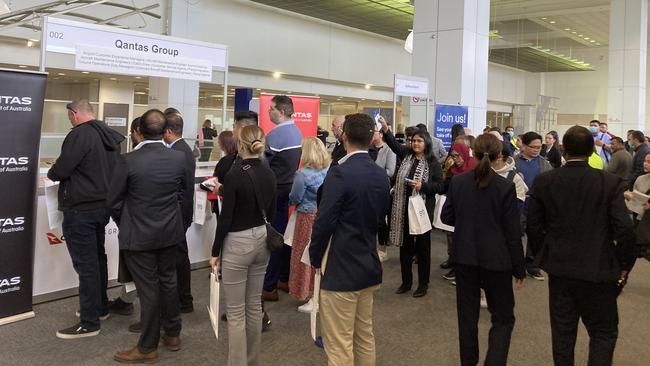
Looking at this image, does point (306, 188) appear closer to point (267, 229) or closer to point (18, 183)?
point (267, 229)

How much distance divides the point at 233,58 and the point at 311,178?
10222 millimetres

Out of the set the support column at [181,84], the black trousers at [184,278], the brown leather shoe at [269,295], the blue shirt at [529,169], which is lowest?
the brown leather shoe at [269,295]

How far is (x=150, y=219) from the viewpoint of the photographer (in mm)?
3008

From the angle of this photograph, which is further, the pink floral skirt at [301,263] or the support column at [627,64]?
the support column at [627,64]

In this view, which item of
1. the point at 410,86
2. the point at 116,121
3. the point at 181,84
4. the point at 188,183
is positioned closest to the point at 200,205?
the point at 188,183

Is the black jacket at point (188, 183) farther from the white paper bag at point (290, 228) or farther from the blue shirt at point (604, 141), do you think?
the blue shirt at point (604, 141)

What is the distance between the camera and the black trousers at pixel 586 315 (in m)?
2.49

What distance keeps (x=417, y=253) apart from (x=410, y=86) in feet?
11.6

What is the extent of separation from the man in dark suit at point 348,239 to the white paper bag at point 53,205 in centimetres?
220

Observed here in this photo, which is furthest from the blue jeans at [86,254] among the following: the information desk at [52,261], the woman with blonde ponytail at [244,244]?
the woman with blonde ponytail at [244,244]

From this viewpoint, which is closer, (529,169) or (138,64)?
(138,64)

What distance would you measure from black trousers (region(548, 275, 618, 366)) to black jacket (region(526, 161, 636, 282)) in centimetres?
6

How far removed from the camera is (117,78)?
14258 mm

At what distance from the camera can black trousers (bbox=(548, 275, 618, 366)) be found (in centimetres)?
249
